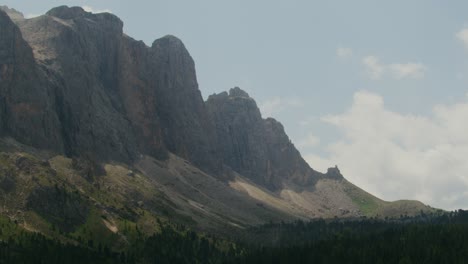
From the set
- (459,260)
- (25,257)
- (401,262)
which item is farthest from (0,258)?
(459,260)

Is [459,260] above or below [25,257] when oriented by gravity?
above

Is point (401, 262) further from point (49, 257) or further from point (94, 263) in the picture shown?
point (49, 257)

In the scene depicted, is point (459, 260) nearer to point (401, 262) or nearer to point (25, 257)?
point (401, 262)

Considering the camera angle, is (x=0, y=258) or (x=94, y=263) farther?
(x=94, y=263)

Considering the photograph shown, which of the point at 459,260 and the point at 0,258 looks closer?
the point at 0,258

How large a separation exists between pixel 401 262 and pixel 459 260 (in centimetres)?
1998

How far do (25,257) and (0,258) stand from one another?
7.65 metres

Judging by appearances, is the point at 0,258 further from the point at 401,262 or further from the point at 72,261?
the point at 401,262

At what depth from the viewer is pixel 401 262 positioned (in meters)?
200

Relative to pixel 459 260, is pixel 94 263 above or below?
below

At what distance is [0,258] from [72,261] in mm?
23018

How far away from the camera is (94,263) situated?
196125mm

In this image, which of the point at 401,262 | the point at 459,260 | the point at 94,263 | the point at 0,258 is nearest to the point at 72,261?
the point at 94,263

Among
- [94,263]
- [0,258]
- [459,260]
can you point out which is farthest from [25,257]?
[459,260]
